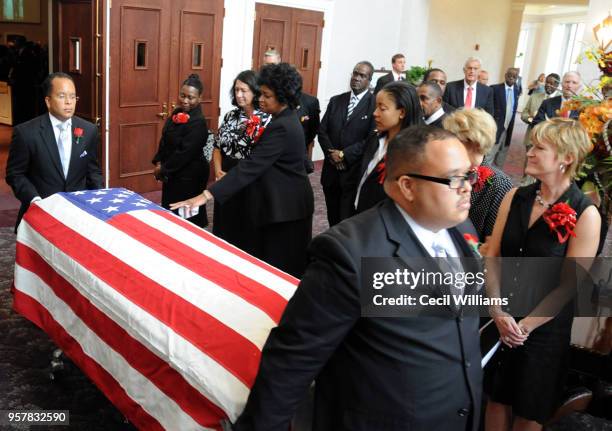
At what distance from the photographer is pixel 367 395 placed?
1.55 meters

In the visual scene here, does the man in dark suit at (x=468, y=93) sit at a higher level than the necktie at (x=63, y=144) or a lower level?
higher

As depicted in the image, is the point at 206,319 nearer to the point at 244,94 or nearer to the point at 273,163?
the point at 273,163

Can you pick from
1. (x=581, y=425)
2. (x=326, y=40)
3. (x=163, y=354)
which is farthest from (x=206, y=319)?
(x=326, y=40)

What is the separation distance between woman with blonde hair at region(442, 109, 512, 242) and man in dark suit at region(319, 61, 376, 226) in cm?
192

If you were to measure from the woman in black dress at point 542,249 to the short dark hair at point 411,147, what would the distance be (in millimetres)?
860

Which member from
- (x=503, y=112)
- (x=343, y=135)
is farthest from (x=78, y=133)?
(x=503, y=112)

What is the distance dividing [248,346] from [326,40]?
24.6 feet

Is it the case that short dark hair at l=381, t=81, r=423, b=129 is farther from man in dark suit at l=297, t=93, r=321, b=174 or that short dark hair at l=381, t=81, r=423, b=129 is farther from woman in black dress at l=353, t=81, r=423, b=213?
man in dark suit at l=297, t=93, r=321, b=174

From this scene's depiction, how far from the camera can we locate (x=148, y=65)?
6777 millimetres

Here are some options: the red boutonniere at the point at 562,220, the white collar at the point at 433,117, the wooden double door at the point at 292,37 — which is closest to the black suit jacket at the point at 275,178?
the white collar at the point at 433,117

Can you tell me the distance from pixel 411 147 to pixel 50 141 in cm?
255

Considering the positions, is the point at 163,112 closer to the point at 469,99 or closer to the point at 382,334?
the point at 469,99

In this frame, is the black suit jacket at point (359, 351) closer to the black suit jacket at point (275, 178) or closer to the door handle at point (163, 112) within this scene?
the black suit jacket at point (275, 178)

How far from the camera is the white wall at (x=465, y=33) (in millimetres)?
11977
